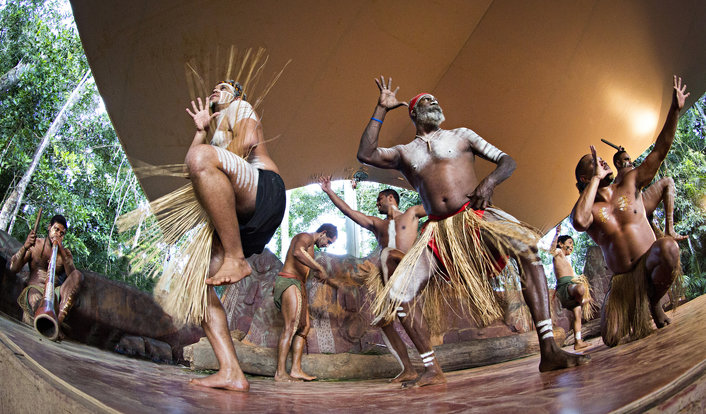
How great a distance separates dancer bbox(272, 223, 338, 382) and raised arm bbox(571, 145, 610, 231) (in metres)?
2.06

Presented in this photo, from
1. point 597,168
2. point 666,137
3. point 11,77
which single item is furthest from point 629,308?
point 11,77

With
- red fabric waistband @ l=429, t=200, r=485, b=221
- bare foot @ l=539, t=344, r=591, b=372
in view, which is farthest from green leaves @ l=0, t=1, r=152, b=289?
bare foot @ l=539, t=344, r=591, b=372

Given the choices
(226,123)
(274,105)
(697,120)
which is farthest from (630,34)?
(697,120)

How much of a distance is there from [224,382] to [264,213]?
2.08 feet

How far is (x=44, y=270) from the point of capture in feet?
13.1

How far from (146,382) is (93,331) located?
402cm

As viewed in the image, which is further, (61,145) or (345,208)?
(61,145)

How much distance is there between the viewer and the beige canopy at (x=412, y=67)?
13.2 ft

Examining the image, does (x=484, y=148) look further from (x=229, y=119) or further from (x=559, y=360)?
(x=229, y=119)

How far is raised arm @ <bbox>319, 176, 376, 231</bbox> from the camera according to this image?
147 inches

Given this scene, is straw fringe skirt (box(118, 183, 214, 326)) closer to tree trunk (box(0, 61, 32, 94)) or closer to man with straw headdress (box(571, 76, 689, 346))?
man with straw headdress (box(571, 76, 689, 346))

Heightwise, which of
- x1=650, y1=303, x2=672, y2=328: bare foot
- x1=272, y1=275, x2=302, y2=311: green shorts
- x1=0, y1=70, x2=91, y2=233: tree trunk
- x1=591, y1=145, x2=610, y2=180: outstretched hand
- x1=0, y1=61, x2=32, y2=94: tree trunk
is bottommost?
x1=650, y1=303, x2=672, y2=328: bare foot

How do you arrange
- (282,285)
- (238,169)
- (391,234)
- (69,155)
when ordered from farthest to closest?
1. (69,155)
2. (391,234)
3. (282,285)
4. (238,169)

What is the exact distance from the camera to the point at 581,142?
17.2 feet
